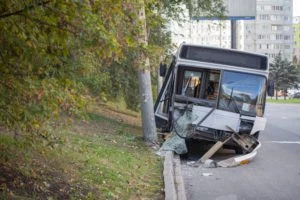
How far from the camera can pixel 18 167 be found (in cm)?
728

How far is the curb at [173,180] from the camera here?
8320 mm

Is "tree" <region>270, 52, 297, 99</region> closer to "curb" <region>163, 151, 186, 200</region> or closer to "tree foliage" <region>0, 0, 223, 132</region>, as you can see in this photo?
"curb" <region>163, 151, 186, 200</region>

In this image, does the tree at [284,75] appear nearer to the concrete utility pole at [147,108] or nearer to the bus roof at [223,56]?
the bus roof at [223,56]

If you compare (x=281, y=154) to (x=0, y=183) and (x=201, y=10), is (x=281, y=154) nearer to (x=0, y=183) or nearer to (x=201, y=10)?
(x=201, y=10)

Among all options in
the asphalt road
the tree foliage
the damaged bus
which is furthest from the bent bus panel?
the tree foliage

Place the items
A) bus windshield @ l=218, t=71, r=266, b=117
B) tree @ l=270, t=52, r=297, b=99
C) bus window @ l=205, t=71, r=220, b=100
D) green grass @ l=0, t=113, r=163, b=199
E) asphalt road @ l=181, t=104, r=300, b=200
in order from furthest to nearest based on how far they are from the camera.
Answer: tree @ l=270, t=52, r=297, b=99, bus window @ l=205, t=71, r=220, b=100, bus windshield @ l=218, t=71, r=266, b=117, asphalt road @ l=181, t=104, r=300, b=200, green grass @ l=0, t=113, r=163, b=199

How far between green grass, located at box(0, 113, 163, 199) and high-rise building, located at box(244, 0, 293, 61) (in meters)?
130

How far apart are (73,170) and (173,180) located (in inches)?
80.1

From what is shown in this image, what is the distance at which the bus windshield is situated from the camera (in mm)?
13867

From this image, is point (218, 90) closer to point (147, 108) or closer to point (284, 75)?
point (147, 108)

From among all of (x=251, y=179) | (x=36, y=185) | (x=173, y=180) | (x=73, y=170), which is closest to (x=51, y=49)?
(x=36, y=185)

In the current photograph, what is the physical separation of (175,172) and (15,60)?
6.38 m

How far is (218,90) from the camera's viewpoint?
1398 centimetres

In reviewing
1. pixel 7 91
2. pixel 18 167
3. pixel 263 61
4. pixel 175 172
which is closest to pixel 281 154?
pixel 263 61
